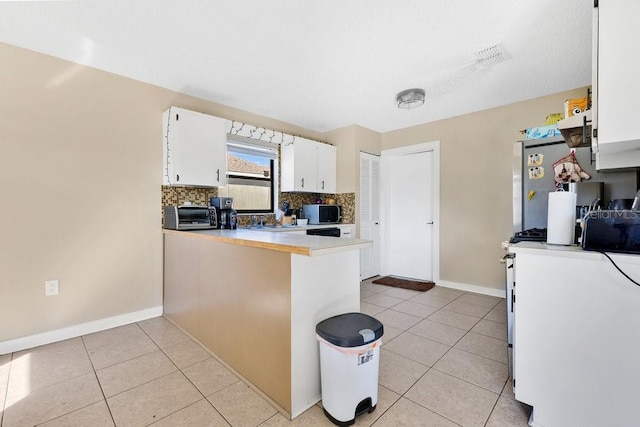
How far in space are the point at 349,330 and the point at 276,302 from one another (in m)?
0.43

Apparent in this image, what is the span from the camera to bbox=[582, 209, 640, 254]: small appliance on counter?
1.24 metres

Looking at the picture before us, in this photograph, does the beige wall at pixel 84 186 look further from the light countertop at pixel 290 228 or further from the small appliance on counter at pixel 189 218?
the light countertop at pixel 290 228

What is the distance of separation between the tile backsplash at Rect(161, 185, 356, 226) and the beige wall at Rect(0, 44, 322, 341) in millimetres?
174

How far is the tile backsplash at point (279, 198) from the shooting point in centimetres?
313

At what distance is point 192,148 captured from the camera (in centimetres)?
301

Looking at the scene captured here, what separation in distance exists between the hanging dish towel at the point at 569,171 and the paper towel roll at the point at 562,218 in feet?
2.47

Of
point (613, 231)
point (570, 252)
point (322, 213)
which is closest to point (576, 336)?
point (570, 252)

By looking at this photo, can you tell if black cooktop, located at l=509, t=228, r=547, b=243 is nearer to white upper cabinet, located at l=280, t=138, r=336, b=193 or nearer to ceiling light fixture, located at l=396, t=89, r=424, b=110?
ceiling light fixture, located at l=396, t=89, r=424, b=110

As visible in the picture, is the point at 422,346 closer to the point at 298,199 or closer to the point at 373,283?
the point at 373,283

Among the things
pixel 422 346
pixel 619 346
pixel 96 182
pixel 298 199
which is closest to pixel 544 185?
pixel 619 346

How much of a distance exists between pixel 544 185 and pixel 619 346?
1.47 m

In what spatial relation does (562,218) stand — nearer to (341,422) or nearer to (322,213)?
(341,422)

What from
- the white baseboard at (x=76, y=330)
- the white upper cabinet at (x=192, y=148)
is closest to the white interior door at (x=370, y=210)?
the white upper cabinet at (x=192, y=148)

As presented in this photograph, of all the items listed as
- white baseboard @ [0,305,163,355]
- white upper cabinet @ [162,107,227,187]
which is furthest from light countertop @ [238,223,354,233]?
white baseboard @ [0,305,163,355]
